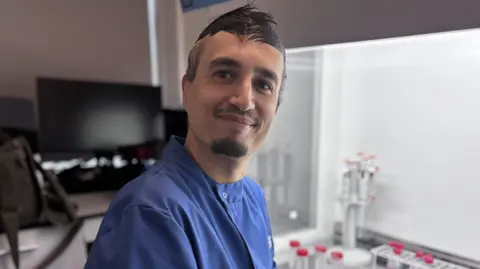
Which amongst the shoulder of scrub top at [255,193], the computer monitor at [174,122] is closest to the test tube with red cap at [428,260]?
the shoulder of scrub top at [255,193]

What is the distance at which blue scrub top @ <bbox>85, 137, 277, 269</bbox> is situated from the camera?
52 cm

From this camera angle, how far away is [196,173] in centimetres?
65

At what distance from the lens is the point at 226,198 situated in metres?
0.68

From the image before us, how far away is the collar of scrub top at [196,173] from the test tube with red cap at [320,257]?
1.94ft

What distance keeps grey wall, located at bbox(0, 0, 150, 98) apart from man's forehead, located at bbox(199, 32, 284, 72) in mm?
1481

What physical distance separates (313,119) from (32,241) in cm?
102

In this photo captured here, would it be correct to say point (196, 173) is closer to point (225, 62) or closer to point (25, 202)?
point (225, 62)

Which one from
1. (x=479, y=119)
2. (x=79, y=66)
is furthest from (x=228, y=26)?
(x=79, y=66)

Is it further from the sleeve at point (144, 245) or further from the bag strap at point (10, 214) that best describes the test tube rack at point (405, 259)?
the bag strap at point (10, 214)

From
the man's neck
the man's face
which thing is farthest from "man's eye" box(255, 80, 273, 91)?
the man's neck

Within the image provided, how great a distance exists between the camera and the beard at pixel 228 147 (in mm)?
622

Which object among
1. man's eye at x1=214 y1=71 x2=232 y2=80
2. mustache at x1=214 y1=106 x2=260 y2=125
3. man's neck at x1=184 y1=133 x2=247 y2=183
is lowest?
man's neck at x1=184 y1=133 x2=247 y2=183

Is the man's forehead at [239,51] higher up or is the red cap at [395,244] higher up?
the man's forehead at [239,51]

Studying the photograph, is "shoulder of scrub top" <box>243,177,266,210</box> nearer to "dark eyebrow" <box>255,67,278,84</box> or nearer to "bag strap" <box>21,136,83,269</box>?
"dark eyebrow" <box>255,67,278,84</box>
